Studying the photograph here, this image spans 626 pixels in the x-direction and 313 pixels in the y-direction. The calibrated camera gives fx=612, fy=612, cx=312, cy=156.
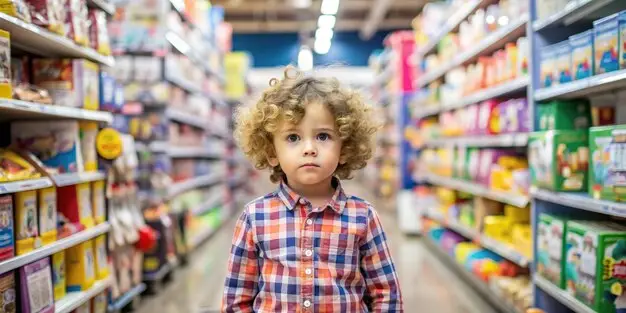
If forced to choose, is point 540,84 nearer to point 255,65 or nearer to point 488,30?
point 488,30

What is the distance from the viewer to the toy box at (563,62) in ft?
10.2

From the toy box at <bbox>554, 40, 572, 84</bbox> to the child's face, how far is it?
5.77ft

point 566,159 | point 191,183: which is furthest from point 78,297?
point 191,183

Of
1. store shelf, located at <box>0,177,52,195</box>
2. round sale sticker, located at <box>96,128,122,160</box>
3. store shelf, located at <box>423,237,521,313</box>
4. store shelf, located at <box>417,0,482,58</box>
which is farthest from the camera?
store shelf, located at <box>417,0,482,58</box>

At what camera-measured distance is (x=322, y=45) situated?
58.6 feet

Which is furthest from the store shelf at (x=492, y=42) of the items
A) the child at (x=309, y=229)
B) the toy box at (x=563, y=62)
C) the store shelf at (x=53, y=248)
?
the store shelf at (x=53, y=248)

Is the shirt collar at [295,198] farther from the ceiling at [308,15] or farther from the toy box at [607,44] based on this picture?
the ceiling at [308,15]

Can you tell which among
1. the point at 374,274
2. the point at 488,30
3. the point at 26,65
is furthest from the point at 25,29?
the point at 488,30

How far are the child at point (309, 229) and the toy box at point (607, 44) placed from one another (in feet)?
4.24

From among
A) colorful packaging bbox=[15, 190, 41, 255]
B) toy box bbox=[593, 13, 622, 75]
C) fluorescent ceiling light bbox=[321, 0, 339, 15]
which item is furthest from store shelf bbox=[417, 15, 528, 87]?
fluorescent ceiling light bbox=[321, 0, 339, 15]

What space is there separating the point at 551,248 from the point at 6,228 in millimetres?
2630

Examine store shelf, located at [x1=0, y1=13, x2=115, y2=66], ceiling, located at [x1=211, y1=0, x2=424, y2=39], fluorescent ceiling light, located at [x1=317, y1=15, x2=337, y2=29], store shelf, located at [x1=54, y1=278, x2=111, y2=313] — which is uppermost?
ceiling, located at [x1=211, y1=0, x2=424, y2=39]

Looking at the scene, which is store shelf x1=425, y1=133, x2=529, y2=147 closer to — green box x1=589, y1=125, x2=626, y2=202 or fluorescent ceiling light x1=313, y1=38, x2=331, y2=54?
green box x1=589, y1=125, x2=626, y2=202

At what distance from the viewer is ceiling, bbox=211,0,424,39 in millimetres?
15281
